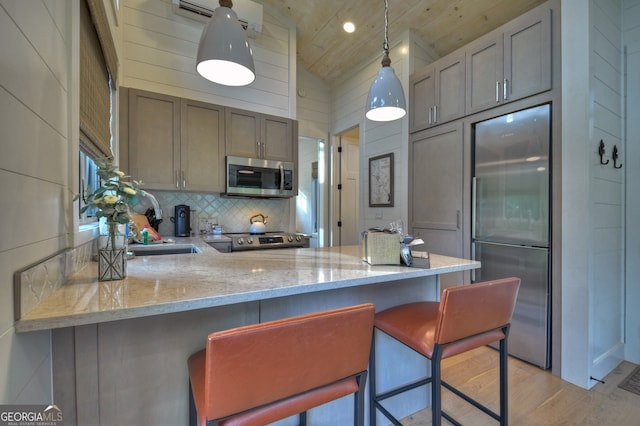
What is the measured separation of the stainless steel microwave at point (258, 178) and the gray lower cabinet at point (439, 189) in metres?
1.48

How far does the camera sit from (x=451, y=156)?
2875 millimetres

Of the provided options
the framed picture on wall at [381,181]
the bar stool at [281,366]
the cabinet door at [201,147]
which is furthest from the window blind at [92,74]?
the framed picture on wall at [381,181]

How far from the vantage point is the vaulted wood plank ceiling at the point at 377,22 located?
2912mm

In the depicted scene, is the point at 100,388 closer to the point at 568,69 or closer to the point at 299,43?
the point at 568,69

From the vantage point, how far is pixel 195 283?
3.22ft

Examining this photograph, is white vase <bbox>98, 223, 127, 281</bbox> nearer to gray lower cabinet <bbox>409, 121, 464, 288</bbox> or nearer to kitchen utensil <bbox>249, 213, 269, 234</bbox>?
kitchen utensil <bbox>249, 213, 269, 234</bbox>

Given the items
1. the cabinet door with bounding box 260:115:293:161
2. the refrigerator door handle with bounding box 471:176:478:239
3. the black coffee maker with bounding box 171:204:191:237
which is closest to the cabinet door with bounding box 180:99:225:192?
the black coffee maker with bounding box 171:204:191:237

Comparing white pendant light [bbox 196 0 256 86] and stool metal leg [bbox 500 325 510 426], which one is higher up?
white pendant light [bbox 196 0 256 86]

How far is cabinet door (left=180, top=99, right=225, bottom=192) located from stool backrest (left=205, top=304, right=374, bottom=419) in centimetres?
262

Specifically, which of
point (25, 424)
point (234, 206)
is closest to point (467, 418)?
point (25, 424)

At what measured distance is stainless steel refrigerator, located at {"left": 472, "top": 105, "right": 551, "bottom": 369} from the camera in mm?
2205

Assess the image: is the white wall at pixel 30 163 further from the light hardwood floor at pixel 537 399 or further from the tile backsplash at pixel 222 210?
the tile backsplash at pixel 222 210

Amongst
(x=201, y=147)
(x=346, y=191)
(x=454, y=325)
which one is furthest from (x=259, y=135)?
(x=454, y=325)

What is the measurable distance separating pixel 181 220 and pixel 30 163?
2422mm
